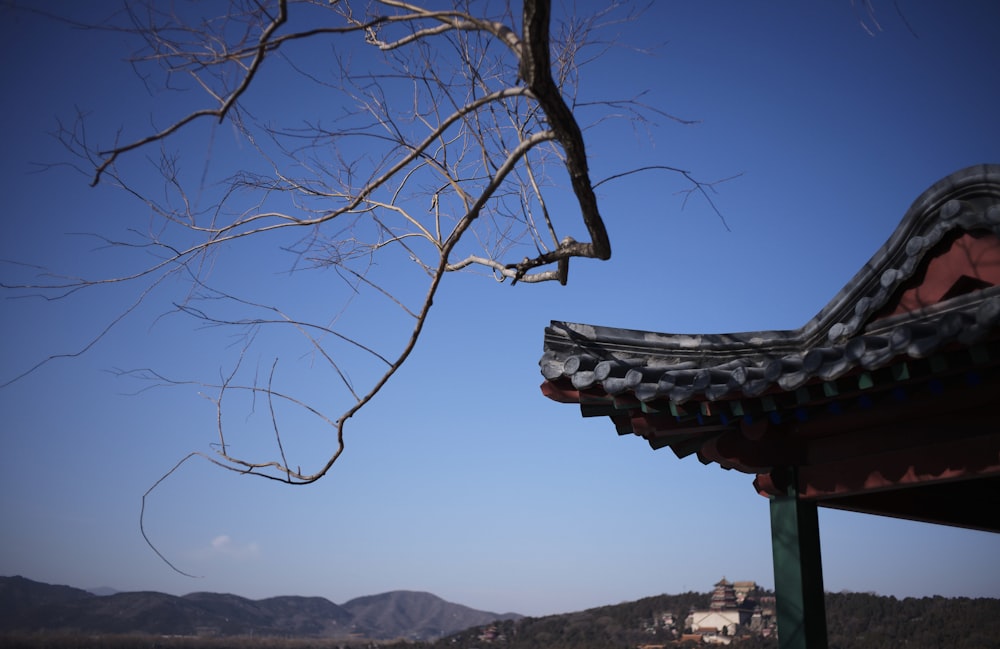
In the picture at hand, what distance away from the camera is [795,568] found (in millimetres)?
3549

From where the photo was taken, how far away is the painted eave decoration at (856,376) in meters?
2.94

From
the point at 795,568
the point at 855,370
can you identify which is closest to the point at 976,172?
the point at 855,370

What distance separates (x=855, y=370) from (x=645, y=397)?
0.90 m

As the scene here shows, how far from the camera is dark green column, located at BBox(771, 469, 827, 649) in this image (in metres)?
3.47

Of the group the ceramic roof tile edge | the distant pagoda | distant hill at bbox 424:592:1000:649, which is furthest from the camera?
the distant pagoda

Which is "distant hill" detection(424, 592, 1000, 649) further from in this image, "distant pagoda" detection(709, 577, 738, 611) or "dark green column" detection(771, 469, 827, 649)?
"dark green column" detection(771, 469, 827, 649)

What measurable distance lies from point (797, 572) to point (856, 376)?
1121mm

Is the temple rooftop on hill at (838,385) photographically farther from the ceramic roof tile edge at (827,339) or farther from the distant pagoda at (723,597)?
the distant pagoda at (723,597)

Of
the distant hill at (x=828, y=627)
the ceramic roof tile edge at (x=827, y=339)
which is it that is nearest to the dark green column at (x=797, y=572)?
the ceramic roof tile edge at (x=827, y=339)

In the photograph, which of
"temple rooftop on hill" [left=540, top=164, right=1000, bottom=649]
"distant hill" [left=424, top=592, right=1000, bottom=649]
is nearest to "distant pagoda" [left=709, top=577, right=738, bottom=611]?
"distant hill" [left=424, top=592, right=1000, bottom=649]

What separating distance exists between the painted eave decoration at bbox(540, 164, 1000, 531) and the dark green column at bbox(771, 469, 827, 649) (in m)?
0.10

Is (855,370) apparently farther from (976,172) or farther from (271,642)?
(271,642)

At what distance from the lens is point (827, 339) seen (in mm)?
3746

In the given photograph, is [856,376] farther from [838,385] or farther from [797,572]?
[797,572]
